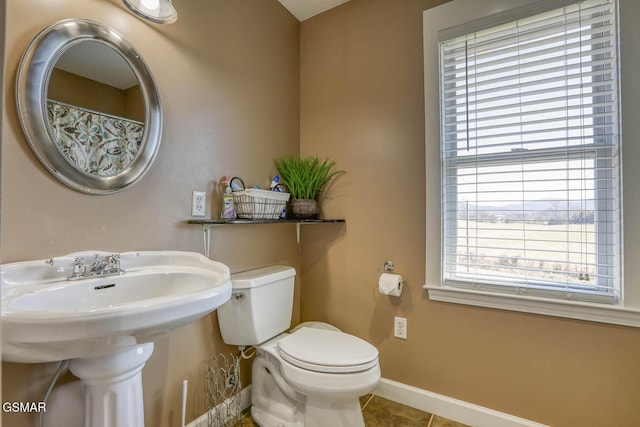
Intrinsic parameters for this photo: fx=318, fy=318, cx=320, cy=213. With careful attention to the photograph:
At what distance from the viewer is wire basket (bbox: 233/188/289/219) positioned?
→ 156 centimetres

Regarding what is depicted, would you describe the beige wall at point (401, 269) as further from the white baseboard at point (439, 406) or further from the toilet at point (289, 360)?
the toilet at point (289, 360)

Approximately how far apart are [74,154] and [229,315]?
92 centimetres

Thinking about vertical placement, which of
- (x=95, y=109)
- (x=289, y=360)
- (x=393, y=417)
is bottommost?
(x=393, y=417)

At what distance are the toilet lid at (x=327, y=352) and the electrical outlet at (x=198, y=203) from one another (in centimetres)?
73

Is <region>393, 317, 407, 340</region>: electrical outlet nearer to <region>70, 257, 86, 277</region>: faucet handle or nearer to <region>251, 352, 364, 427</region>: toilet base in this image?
<region>251, 352, 364, 427</region>: toilet base

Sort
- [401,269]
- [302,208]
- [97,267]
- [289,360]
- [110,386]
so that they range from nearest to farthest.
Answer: [110,386]
[97,267]
[289,360]
[401,269]
[302,208]

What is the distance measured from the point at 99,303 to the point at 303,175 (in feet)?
4.00

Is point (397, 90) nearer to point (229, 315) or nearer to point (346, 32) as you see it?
point (346, 32)

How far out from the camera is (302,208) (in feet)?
6.28

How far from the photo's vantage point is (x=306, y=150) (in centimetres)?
219

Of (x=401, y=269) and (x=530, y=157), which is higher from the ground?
(x=530, y=157)

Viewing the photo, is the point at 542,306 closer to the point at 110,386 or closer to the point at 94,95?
the point at 110,386

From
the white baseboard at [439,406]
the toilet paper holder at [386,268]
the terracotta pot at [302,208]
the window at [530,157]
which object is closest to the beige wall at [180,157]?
the terracotta pot at [302,208]

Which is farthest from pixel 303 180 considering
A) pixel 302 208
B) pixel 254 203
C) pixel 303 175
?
pixel 254 203
